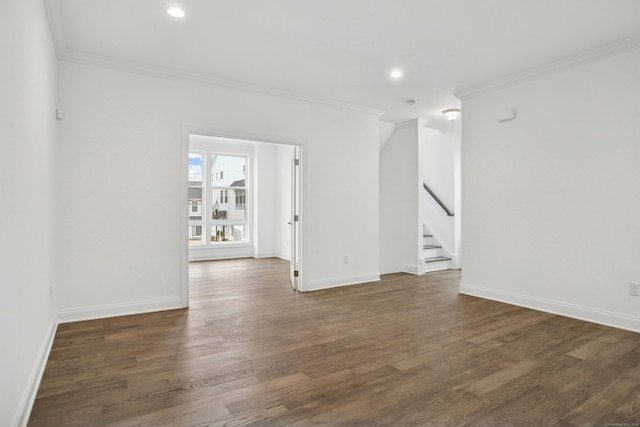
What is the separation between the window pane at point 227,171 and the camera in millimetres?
8430

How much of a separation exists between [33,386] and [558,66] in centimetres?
515

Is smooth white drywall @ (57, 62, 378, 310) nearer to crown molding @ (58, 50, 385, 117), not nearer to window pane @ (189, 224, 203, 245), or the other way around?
crown molding @ (58, 50, 385, 117)

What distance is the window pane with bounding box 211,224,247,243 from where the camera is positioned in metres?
8.40

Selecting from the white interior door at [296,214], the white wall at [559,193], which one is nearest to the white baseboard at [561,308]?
the white wall at [559,193]

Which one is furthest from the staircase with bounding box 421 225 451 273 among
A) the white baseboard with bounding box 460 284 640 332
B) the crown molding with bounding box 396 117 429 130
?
the crown molding with bounding box 396 117 429 130

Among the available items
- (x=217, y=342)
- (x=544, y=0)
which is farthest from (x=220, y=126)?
(x=544, y=0)

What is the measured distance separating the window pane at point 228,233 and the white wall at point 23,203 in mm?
5510

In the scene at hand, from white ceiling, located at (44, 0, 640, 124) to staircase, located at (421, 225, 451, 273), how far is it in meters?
3.31

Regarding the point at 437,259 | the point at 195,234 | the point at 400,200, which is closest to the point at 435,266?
the point at 437,259

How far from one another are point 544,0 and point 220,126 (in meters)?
3.30

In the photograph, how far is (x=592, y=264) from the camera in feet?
11.7

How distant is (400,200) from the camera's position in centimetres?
641

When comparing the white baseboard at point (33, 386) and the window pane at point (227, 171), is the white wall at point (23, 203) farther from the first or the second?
the window pane at point (227, 171)

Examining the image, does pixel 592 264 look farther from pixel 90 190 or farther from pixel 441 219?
pixel 90 190
